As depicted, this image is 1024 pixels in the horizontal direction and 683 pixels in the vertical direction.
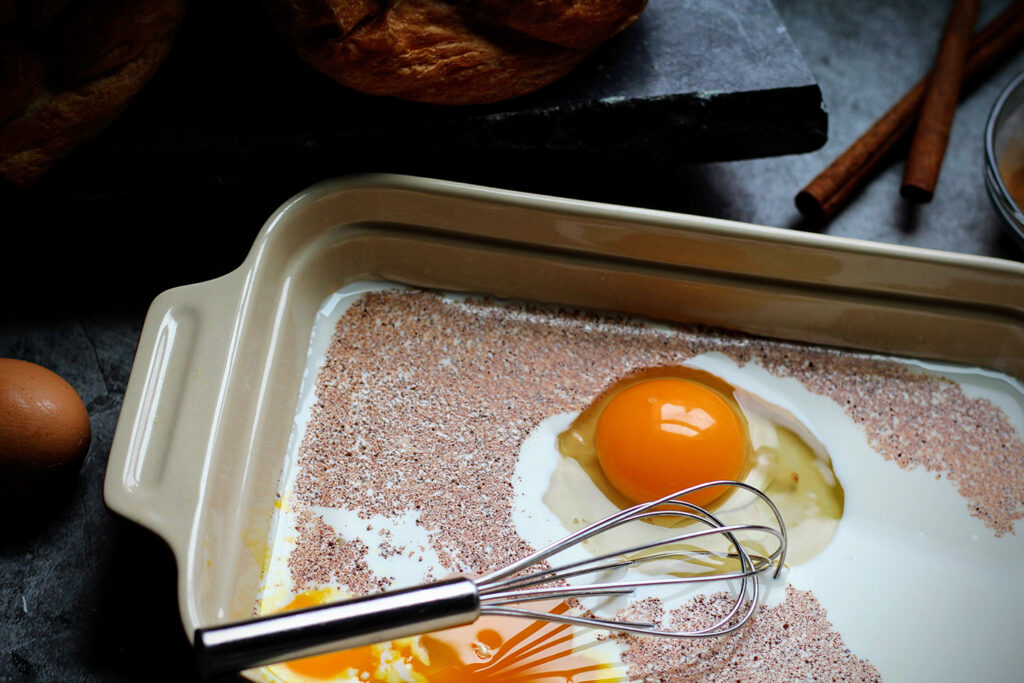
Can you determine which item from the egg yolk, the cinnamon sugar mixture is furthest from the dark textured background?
the egg yolk

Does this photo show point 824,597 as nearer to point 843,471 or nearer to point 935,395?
point 843,471

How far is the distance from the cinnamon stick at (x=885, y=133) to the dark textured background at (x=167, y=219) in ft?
0.12

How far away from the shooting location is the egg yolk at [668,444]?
→ 1.05 meters

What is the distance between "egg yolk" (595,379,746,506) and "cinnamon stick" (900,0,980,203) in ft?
1.74

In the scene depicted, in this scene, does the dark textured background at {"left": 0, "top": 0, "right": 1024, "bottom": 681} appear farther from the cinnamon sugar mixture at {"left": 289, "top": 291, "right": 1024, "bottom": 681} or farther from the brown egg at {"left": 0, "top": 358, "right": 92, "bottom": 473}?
the cinnamon sugar mixture at {"left": 289, "top": 291, "right": 1024, "bottom": 681}

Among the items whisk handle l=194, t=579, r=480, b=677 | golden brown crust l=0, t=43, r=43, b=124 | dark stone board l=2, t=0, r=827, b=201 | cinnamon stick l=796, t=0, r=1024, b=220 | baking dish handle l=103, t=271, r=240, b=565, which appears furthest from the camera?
cinnamon stick l=796, t=0, r=1024, b=220

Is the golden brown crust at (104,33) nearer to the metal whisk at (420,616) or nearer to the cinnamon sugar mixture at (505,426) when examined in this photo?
the cinnamon sugar mixture at (505,426)

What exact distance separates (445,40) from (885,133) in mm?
755

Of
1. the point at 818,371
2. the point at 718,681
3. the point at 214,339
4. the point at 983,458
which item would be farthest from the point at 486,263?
the point at 983,458

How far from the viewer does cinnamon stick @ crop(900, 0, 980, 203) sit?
4.27 feet

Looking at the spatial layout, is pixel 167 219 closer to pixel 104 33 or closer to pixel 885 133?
pixel 104 33

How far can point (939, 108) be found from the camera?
134 centimetres

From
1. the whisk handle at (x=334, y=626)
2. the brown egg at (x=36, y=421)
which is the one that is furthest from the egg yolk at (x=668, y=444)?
the brown egg at (x=36, y=421)

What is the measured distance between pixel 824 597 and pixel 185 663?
0.76m
